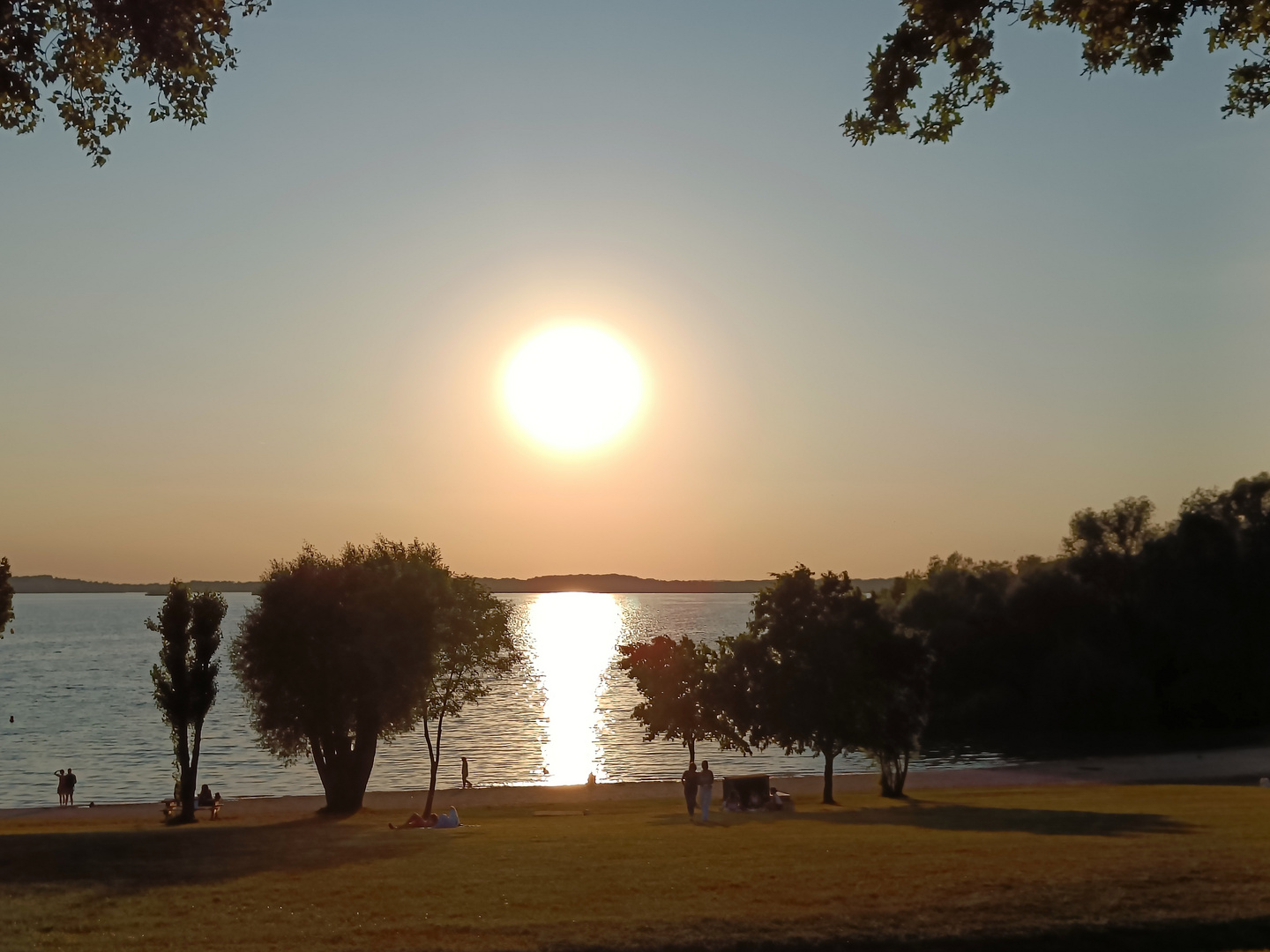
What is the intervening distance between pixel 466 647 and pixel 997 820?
26024 millimetres

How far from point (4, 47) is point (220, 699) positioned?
162m

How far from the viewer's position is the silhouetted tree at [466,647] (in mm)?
51500

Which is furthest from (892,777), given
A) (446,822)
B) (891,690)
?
(446,822)

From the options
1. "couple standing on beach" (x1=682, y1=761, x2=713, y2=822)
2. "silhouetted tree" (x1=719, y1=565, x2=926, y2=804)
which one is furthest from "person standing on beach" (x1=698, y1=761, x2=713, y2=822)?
"silhouetted tree" (x1=719, y1=565, x2=926, y2=804)

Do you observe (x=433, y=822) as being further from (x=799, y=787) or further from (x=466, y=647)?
(x=799, y=787)

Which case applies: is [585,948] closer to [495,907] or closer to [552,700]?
[495,907]

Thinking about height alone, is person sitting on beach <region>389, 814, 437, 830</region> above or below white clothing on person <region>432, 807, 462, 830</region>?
below

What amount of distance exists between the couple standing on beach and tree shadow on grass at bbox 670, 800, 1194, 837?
78cm

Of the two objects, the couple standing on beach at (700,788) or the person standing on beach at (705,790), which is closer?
the person standing on beach at (705,790)

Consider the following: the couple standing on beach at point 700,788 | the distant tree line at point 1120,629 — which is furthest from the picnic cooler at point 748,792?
the distant tree line at point 1120,629

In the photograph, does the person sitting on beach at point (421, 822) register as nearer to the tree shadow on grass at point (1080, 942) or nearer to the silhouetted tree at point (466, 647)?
the silhouetted tree at point (466, 647)

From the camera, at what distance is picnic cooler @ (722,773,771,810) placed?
44812 mm

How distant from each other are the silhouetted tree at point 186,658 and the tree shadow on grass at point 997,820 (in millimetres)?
23000

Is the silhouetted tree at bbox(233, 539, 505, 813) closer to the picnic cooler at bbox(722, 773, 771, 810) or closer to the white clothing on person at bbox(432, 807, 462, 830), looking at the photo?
the white clothing on person at bbox(432, 807, 462, 830)
